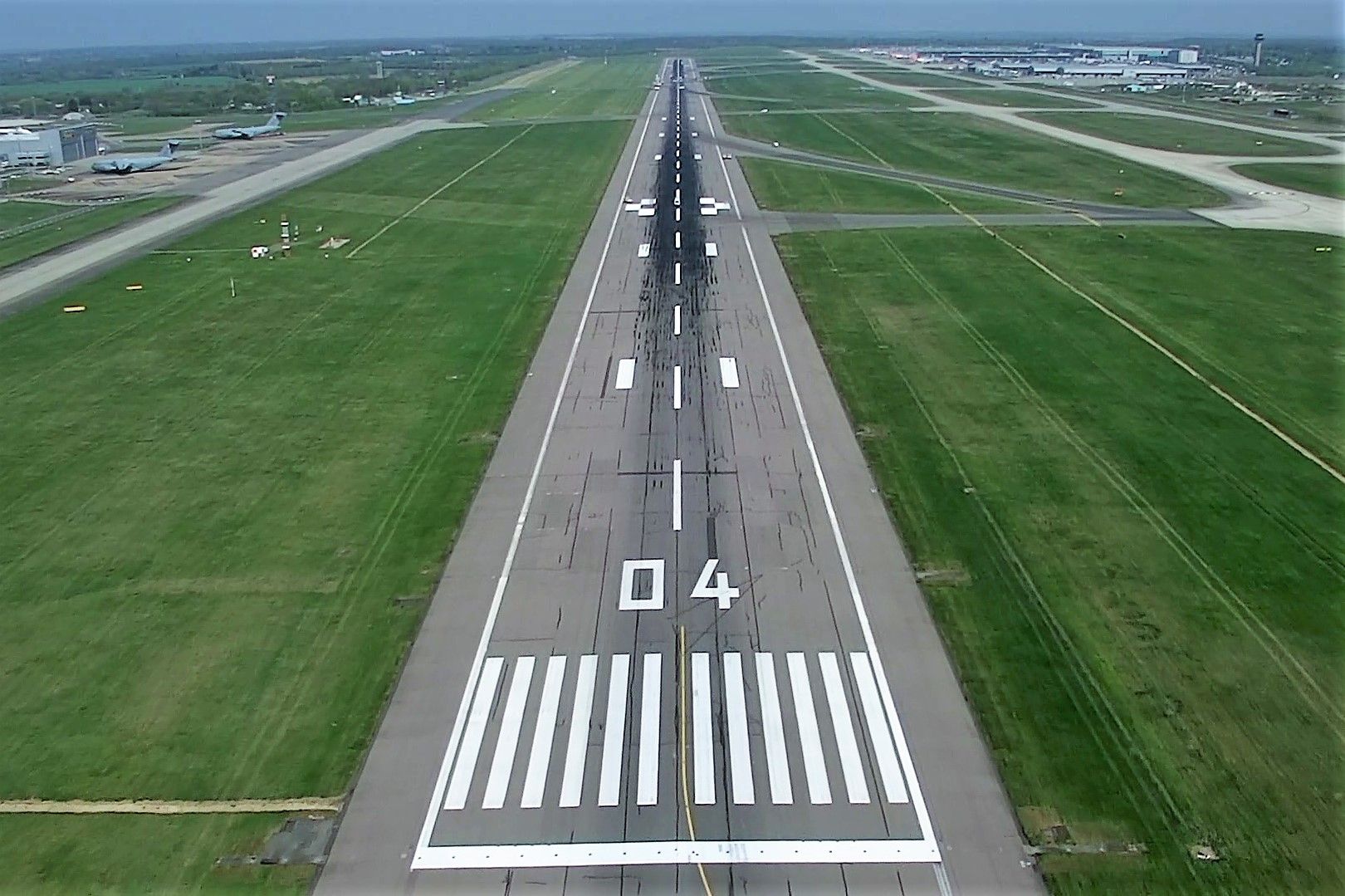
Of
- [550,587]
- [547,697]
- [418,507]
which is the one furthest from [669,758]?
[418,507]

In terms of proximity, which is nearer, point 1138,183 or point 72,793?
point 72,793

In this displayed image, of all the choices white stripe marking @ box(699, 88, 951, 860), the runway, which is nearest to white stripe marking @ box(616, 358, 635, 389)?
white stripe marking @ box(699, 88, 951, 860)

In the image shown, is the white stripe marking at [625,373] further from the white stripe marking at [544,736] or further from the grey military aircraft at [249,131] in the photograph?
the grey military aircraft at [249,131]

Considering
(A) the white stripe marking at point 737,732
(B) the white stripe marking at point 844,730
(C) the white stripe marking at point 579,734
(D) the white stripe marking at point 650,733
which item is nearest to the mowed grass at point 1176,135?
(B) the white stripe marking at point 844,730

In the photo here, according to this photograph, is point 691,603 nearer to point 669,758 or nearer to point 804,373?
point 669,758

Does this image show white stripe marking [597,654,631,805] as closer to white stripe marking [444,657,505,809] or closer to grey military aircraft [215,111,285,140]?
white stripe marking [444,657,505,809]

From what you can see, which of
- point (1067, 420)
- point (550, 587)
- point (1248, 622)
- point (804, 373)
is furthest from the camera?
point (804, 373)
